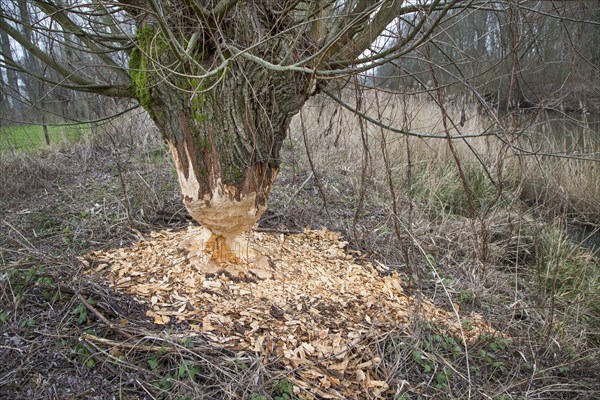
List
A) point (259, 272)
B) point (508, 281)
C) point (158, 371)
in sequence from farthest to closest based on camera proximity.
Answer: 1. point (508, 281)
2. point (259, 272)
3. point (158, 371)

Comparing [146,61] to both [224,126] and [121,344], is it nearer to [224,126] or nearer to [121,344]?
[224,126]

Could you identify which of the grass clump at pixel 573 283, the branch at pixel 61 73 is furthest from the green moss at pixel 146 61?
the grass clump at pixel 573 283

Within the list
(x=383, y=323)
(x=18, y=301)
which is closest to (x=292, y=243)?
(x=383, y=323)

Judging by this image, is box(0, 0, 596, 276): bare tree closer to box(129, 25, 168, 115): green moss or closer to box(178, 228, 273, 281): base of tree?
box(129, 25, 168, 115): green moss

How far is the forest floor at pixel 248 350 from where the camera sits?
164 centimetres

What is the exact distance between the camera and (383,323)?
2.08 m

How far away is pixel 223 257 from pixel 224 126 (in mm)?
768

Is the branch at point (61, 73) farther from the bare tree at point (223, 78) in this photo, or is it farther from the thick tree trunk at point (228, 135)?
the thick tree trunk at point (228, 135)

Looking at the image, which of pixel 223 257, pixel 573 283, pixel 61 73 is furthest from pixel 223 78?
pixel 573 283

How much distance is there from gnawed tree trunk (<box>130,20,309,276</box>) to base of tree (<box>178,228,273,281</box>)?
19 millimetres

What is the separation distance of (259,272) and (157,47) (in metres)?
1.28

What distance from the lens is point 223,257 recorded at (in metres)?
2.34

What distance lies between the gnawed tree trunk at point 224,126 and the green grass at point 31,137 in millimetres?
3519

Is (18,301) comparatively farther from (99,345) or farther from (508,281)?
(508,281)
